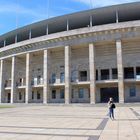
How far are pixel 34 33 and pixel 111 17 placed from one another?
16968 mm

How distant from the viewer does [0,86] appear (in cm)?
5447

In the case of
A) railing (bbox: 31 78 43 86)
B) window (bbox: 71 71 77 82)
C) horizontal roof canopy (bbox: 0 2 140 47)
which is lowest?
railing (bbox: 31 78 43 86)

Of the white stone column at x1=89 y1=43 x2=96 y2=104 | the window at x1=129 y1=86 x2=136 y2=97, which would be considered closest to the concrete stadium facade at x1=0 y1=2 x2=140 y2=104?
the white stone column at x1=89 y1=43 x2=96 y2=104

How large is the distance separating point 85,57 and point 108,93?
7767 millimetres

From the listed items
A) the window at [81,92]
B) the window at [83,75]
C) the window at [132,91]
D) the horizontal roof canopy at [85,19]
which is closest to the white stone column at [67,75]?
the window at [83,75]

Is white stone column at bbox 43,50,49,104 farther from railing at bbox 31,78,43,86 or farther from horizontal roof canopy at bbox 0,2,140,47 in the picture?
horizontal roof canopy at bbox 0,2,140,47

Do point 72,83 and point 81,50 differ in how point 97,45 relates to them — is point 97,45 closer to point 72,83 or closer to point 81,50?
point 81,50

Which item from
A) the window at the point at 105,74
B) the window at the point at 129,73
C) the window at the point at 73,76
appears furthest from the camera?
the window at the point at 73,76

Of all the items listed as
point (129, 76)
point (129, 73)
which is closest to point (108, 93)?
point (129, 76)

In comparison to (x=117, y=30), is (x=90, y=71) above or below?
below

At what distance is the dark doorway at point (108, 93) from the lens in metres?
42.4

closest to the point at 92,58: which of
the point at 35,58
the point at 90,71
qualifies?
the point at 90,71

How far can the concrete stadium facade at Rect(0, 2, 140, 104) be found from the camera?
39.4 meters

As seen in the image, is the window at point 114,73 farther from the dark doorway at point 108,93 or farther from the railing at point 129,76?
the dark doorway at point 108,93
